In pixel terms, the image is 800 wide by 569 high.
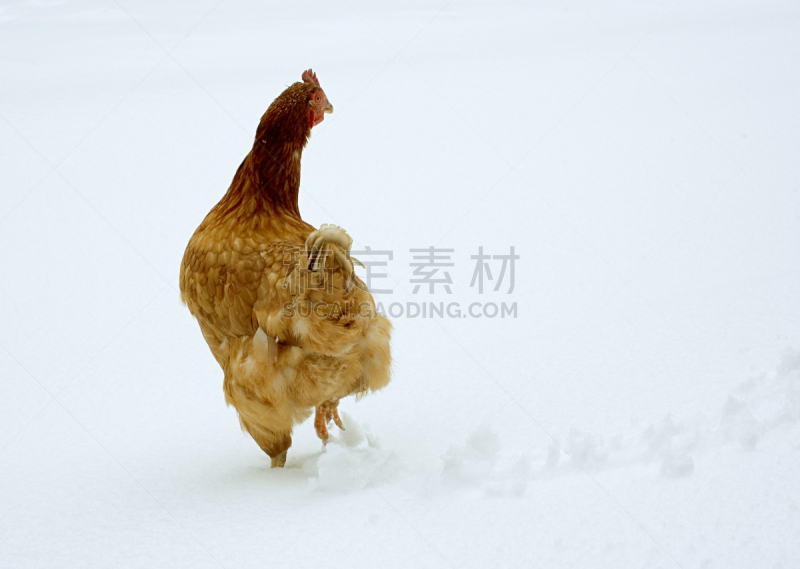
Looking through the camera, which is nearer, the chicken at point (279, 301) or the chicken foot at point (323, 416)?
the chicken at point (279, 301)

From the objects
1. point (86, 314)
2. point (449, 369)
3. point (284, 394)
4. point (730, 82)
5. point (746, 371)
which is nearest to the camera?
point (284, 394)

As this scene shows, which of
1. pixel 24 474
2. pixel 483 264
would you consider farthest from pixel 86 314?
pixel 483 264

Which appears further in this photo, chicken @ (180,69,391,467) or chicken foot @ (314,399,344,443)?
chicken foot @ (314,399,344,443)

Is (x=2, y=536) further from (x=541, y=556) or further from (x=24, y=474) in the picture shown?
(x=541, y=556)

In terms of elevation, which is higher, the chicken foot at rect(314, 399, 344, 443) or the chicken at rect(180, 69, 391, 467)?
the chicken at rect(180, 69, 391, 467)

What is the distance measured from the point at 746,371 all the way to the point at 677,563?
106 cm

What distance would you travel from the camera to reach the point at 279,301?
6.66 ft

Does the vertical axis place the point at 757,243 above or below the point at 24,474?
below

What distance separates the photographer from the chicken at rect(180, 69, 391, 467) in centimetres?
196

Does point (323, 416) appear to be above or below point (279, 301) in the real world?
below

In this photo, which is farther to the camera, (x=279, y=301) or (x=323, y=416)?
(x=323, y=416)

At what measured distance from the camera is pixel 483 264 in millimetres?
3730

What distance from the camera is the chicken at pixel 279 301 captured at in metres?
1.96

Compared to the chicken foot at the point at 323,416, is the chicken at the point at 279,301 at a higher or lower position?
higher
